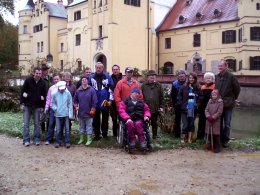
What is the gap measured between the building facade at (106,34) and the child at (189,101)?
1030 inches

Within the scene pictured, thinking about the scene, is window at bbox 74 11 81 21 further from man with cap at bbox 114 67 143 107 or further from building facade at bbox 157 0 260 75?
man with cap at bbox 114 67 143 107

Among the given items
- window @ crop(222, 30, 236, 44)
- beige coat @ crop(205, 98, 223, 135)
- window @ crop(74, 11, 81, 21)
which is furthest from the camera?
window @ crop(74, 11, 81, 21)

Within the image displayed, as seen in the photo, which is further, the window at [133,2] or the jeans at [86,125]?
the window at [133,2]

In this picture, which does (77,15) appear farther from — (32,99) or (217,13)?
(32,99)

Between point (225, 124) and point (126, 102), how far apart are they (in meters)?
2.54

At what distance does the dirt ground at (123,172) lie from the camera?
18.4 ft

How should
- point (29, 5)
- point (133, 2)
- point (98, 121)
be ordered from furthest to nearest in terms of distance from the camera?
point (29, 5)
point (133, 2)
point (98, 121)

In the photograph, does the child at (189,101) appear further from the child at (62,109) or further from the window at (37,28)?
the window at (37,28)

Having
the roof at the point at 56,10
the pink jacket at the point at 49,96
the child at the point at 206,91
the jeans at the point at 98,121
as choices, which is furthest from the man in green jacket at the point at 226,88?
the roof at the point at 56,10

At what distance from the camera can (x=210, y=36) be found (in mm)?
38875

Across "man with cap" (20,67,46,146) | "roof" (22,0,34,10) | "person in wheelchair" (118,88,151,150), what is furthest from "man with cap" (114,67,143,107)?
"roof" (22,0,34,10)

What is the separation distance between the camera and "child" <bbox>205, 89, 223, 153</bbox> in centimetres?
830

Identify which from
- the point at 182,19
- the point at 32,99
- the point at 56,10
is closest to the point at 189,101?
the point at 32,99

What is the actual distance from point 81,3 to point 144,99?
3579 centimetres
